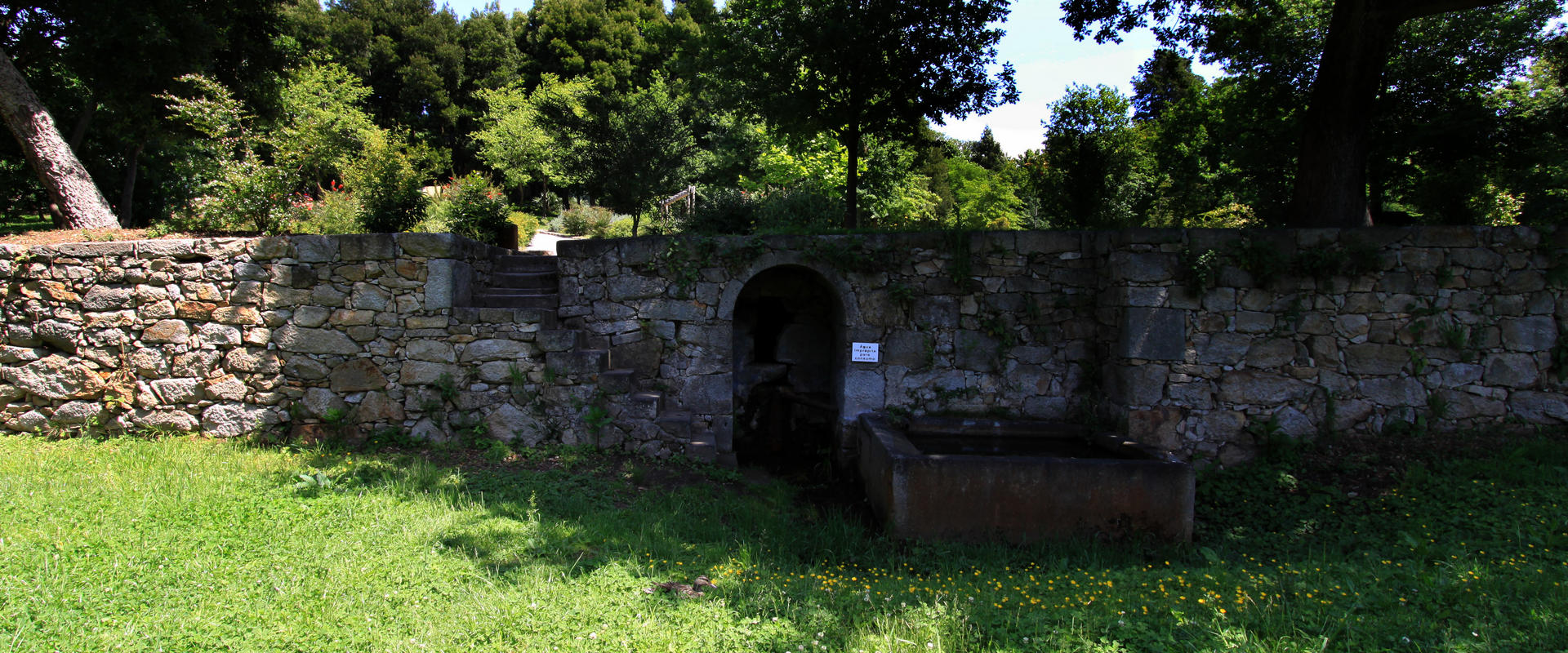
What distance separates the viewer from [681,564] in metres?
4.23

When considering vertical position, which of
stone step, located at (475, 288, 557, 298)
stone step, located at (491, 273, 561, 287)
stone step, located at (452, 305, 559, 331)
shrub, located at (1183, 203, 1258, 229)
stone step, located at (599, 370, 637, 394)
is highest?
shrub, located at (1183, 203, 1258, 229)

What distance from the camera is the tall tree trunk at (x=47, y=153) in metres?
8.34

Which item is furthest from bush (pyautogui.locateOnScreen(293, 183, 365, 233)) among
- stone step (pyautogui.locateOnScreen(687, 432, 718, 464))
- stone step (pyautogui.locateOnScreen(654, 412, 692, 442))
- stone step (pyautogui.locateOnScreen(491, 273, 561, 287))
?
stone step (pyautogui.locateOnScreen(687, 432, 718, 464))

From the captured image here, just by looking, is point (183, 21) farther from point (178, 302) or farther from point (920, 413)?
point (920, 413)

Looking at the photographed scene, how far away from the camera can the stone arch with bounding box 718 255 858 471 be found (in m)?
8.28

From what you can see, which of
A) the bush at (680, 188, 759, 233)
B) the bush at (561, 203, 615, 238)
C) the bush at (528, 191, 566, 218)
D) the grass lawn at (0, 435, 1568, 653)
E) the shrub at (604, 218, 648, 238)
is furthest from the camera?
the bush at (528, 191, 566, 218)

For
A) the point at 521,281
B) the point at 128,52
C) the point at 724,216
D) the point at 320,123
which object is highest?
the point at 128,52

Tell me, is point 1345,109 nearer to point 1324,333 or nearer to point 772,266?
point 1324,333

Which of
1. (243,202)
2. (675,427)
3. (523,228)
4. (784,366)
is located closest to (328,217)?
(243,202)

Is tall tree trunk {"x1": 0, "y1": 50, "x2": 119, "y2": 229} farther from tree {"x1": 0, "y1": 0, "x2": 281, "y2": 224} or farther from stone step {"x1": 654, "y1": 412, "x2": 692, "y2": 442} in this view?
stone step {"x1": 654, "y1": 412, "x2": 692, "y2": 442}

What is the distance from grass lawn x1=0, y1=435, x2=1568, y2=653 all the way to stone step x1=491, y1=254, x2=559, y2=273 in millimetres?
2367

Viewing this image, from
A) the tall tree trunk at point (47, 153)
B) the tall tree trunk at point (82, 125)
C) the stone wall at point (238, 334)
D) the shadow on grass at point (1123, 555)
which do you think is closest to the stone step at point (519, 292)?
the stone wall at point (238, 334)

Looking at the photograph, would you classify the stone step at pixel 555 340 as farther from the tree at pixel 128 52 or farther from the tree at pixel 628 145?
the tree at pixel 128 52

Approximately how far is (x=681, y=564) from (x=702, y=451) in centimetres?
274
